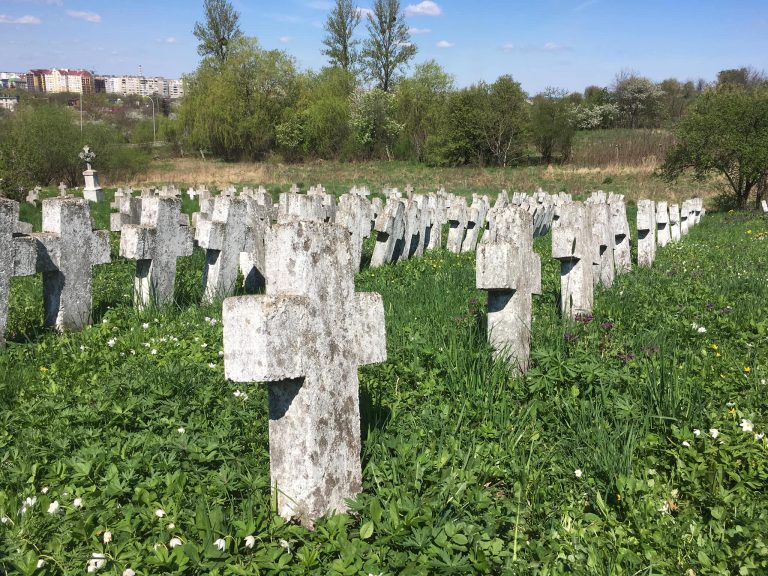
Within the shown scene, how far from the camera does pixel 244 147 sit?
Answer: 60031mm

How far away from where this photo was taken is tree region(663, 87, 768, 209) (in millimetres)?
22344

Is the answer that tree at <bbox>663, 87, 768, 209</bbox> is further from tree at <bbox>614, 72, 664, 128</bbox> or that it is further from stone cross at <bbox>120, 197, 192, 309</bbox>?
tree at <bbox>614, 72, 664, 128</bbox>

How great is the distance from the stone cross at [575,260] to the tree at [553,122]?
152 ft

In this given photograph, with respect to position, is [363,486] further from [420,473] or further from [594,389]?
[594,389]

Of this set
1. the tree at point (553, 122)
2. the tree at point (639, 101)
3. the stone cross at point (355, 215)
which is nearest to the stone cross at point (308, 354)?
the stone cross at point (355, 215)

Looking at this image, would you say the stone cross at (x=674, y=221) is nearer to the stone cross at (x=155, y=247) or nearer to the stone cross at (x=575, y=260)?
the stone cross at (x=575, y=260)

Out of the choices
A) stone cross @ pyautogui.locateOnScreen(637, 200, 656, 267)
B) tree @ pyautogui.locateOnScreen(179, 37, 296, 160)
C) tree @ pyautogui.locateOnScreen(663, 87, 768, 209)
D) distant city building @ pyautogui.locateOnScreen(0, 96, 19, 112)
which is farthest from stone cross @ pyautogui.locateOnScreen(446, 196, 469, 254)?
tree @ pyautogui.locateOnScreen(179, 37, 296, 160)

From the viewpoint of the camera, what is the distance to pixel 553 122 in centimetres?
4994

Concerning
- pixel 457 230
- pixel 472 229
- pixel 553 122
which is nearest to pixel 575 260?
pixel 457 230

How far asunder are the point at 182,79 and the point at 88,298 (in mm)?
60803

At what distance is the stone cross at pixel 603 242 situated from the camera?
7.63m

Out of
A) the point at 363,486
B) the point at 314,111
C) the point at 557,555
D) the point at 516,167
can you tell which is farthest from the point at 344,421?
the point at 314,111

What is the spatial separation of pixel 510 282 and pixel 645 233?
6478 mm

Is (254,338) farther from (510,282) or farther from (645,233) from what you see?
(645,233)
